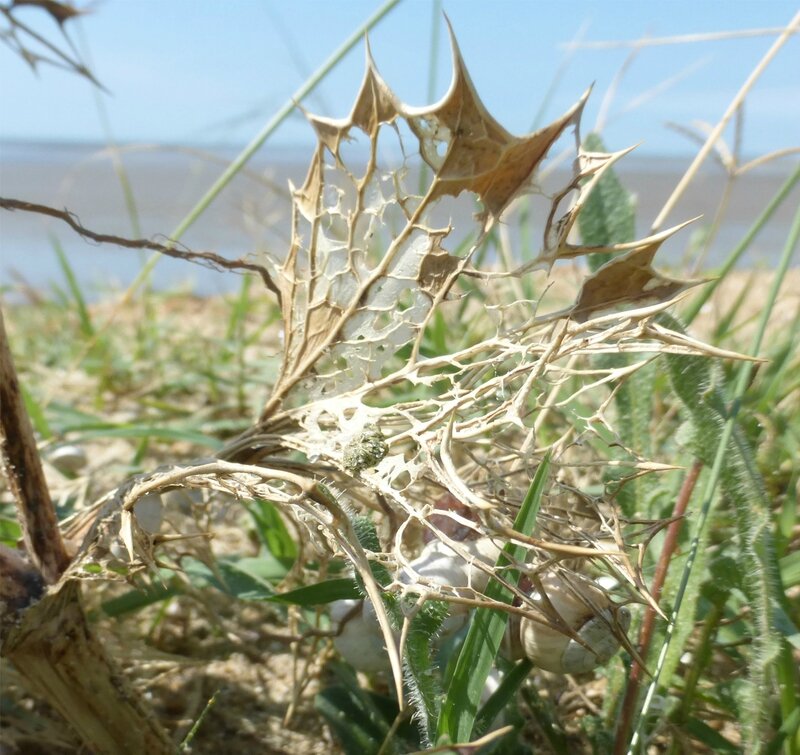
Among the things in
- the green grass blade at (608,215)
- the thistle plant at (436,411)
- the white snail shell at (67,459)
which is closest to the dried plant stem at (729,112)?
the green grass blade at (608,215)

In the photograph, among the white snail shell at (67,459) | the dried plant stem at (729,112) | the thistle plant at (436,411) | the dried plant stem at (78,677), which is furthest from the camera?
the white snail shell at (67,459)

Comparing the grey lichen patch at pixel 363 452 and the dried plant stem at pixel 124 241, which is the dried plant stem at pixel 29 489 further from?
the grey lichen patch at pixel 363 452

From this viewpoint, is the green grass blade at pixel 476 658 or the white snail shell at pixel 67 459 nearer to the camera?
the green grass blade at pixel 476 658

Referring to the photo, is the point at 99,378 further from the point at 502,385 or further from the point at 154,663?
the point at 502,385

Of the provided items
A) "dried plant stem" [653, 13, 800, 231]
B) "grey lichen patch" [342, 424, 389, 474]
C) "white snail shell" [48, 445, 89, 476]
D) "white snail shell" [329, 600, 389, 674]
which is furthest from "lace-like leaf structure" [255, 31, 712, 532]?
"white snail shell" [48, 445, 89, 476]

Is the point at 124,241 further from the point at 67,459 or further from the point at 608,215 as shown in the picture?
the point at 67,459

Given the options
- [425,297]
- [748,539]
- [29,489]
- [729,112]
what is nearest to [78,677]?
[29,489]

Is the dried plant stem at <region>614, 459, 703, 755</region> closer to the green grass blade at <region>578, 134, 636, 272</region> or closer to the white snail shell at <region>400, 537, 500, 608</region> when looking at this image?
the white snail shell at <region>400, 537, 500, 608</region>
